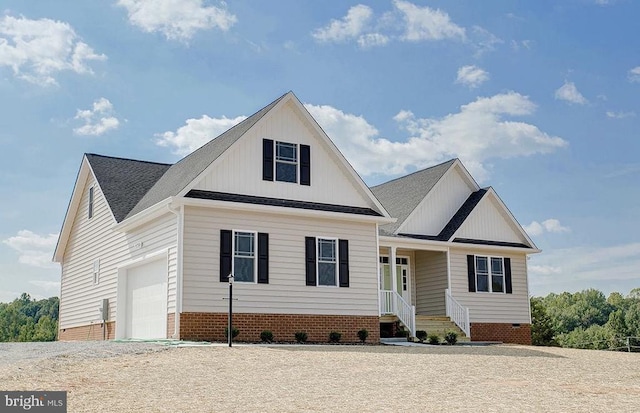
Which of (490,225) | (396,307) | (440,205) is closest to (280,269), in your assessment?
(396,307)

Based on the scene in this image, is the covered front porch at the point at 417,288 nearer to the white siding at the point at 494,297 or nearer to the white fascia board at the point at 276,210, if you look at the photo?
the white siding at the point at 494,297

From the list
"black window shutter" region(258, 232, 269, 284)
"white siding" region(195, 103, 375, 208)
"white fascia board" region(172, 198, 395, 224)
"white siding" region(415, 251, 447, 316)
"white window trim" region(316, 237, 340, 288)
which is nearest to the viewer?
"white fascia board" region(172, 198, 395, 224)

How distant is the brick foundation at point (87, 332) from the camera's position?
24.1m

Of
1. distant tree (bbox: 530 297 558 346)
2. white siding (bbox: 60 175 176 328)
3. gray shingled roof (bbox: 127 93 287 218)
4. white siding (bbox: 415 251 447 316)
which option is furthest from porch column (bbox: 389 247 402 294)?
distant tree (bbox: 530 297 558 346)

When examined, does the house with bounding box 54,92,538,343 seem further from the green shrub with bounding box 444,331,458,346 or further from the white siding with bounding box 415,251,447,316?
Result: the green shrub with bounding box 444,331,458,346

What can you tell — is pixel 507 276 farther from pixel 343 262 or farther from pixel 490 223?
pixel 343 262

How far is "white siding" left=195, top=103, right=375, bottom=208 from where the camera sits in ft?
69.8

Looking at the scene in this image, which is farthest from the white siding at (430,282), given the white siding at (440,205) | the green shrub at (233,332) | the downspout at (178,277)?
the downspout at (178,277)

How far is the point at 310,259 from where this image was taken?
72.5ft

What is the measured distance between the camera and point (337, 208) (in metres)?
22.8

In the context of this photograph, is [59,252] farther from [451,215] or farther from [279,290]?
[451,215]

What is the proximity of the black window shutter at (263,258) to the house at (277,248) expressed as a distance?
0.13 feet

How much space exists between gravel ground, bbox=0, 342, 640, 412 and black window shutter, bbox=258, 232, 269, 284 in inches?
156

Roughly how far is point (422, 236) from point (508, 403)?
671 inches
